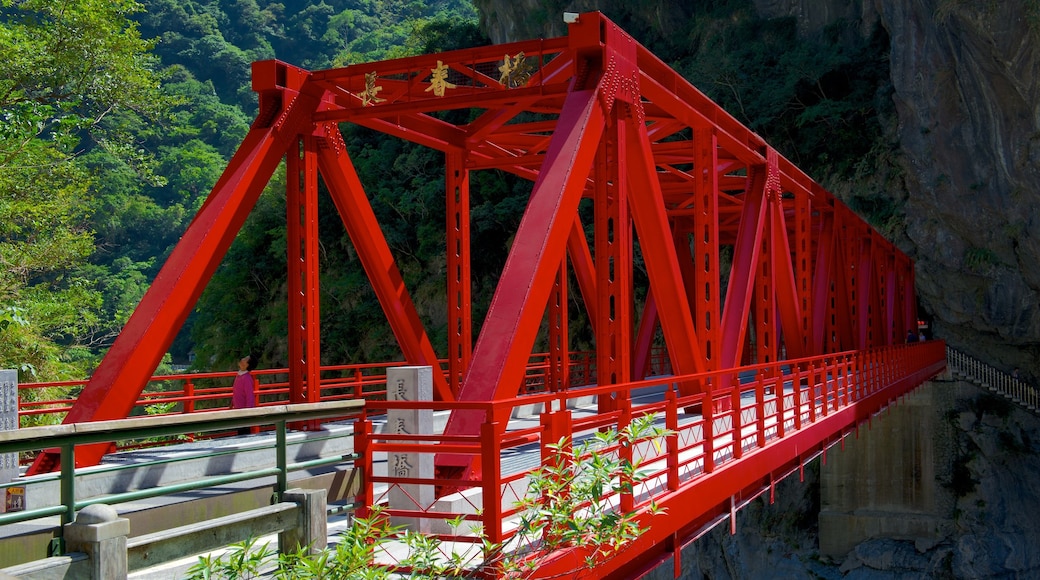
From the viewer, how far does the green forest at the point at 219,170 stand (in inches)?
908

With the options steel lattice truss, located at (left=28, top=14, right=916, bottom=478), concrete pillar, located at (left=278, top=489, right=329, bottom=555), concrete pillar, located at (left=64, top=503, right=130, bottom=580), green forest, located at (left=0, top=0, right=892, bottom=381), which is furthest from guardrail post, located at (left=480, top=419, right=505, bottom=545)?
green forest, located at (left=0, top=0, right=892, bottom=381)

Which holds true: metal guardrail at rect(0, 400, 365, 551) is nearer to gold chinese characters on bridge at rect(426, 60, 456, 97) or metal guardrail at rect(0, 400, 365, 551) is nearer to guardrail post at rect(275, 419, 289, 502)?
guardrail post at rect(275, 419, 289, 502)

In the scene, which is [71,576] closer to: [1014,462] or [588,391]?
[588,391]

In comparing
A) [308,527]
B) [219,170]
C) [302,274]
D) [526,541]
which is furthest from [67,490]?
[219,170]

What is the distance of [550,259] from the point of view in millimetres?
9031

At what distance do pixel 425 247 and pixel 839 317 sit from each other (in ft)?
61.7

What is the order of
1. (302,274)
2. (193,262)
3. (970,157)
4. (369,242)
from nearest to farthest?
(193,262) < (302,274) < (369,242) < (970,157)

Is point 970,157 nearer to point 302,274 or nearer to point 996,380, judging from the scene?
point 996,380

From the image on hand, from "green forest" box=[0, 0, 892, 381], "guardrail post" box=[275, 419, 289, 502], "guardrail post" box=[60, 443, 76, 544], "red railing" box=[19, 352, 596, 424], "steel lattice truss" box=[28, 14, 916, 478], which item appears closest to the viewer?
"guardrail post" box=[60, 443, 76, 544]

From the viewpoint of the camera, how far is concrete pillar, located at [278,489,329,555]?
646 cm

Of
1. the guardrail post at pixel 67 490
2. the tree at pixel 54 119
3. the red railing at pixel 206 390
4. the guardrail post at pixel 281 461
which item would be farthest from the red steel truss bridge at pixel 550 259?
the tree at pixel 54 119

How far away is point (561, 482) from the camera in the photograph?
248 inches

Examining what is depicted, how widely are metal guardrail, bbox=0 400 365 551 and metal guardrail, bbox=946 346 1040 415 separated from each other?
3021 centimetres

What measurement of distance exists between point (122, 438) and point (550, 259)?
4.17 metres
